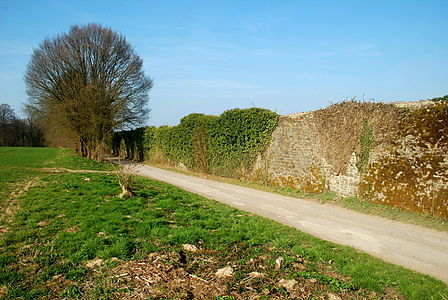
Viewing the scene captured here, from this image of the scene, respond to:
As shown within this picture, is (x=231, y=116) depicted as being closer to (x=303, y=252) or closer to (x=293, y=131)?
(x=293, y=131)

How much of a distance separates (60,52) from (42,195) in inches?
842

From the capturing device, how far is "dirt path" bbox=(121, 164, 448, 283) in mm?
5352

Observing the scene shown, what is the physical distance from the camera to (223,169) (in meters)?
16.6

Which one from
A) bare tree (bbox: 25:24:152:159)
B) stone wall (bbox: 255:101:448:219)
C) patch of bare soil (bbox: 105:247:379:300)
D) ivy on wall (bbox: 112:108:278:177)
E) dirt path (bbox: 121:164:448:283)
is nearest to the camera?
patch of bare soil (bbox: 105:247:379:300)

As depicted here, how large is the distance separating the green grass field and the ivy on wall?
7550 mm

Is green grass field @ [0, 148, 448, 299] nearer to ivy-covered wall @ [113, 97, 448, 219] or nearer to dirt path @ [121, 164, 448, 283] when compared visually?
dirt path @ [121, 164, 448, 283]

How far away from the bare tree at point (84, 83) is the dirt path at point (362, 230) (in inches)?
706

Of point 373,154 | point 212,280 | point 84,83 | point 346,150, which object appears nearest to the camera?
point 212,280

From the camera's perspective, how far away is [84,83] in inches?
1027

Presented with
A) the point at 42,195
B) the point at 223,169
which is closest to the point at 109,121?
the point at 223,169

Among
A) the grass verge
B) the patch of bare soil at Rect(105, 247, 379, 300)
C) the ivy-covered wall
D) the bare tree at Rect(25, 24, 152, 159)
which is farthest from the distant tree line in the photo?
the patch of bare soil at Rect(105, 247, 379, 300)

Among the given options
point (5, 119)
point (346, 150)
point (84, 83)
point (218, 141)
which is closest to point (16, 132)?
point (5, 119)

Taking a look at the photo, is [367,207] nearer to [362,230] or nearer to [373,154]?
[373,154]

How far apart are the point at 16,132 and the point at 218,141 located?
2585 inches
